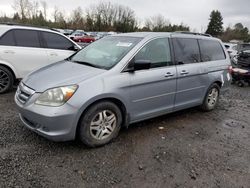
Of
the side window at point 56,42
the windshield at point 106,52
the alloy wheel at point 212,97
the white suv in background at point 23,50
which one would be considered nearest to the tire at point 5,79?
the white suv in background at point 23,50

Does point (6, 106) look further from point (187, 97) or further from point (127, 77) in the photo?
point (187, 97)

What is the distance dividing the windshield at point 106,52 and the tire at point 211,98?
7.26 ft

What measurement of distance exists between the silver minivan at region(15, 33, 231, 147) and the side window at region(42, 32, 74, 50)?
234 centimetres

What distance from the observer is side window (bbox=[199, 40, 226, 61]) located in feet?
16.0

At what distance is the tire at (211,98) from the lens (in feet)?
16.7

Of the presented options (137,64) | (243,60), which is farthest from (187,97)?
(243,60)

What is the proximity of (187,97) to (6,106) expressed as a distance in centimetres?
374

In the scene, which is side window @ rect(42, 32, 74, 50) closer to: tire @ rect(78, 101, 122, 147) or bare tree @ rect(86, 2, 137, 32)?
tire @ rect(78, 101, 122, 147)

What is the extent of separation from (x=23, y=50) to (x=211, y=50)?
4523 millimetres

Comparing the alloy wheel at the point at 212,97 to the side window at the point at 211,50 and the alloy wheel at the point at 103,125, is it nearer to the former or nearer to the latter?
the side window at the point at 211,50

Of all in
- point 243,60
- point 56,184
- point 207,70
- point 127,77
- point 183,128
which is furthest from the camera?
point 243,60

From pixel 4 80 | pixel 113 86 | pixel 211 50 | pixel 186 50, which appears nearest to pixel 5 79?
pixel 4 80

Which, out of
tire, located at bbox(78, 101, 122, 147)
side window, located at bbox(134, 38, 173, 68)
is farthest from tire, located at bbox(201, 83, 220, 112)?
tire, located at bbox(78, 101, 122, 147)

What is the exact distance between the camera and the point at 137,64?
11.5 ft
